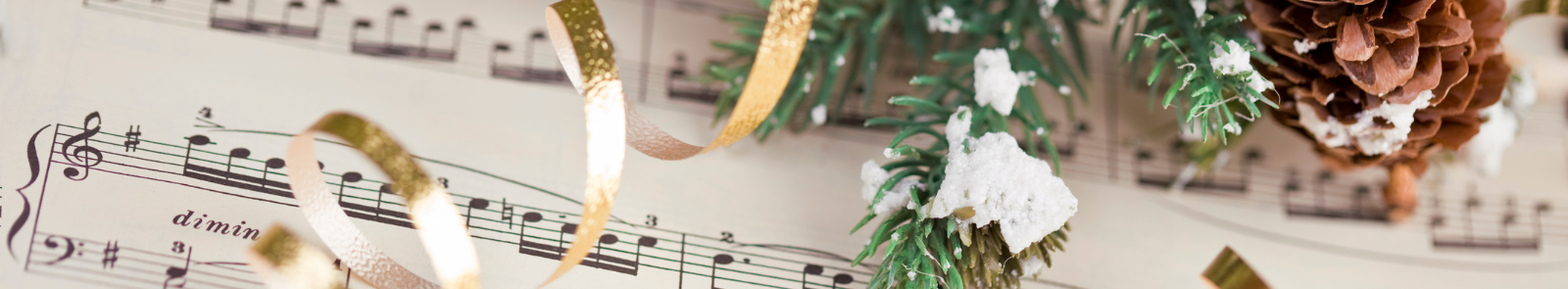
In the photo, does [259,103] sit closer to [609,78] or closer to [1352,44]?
[609,78]

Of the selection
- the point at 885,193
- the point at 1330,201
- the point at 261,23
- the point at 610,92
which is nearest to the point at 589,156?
the point at 610,92

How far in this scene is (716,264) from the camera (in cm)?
40

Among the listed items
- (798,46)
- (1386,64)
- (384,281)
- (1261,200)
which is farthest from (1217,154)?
(384,281)

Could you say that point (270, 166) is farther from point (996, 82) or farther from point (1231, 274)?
point (1231, 274)

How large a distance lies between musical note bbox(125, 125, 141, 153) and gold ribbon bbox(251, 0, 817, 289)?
8 cm

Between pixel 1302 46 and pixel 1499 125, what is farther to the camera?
pixel 1499 125

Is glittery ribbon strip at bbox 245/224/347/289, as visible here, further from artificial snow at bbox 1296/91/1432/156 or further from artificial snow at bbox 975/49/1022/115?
artificial snow at bbox 1296/91/1432/156

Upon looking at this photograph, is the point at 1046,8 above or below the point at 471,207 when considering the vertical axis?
above

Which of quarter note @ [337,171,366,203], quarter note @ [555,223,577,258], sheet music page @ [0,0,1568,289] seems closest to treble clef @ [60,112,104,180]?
sheet music page @ [0,0,1568,289]

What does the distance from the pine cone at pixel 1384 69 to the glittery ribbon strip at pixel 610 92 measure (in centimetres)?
22

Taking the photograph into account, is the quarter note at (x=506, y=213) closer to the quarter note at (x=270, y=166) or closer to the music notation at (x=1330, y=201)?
the quarter note at (x=270, y=166)

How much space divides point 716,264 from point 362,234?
17cm

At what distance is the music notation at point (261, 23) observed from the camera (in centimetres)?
44

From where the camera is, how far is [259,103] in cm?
41
